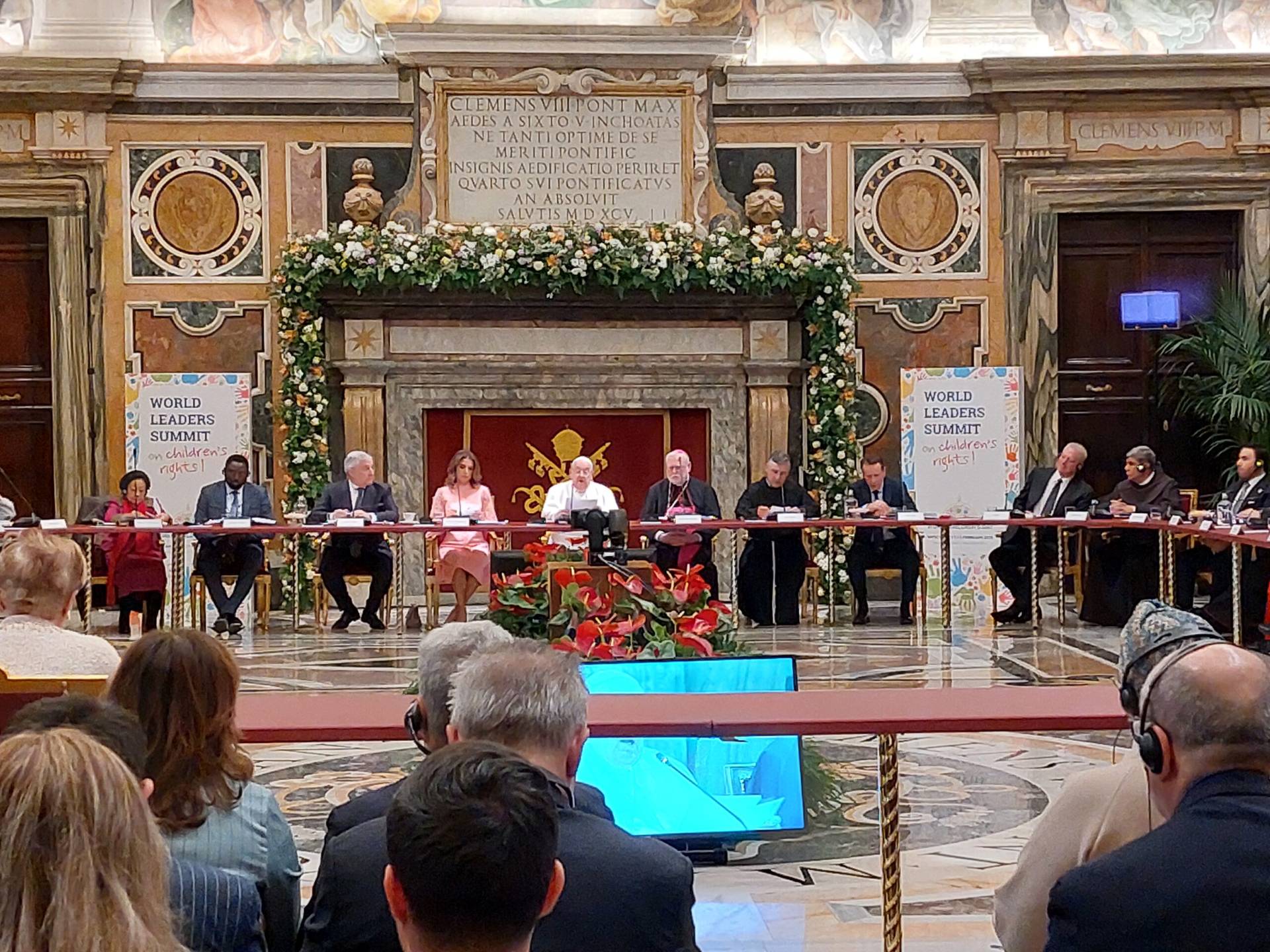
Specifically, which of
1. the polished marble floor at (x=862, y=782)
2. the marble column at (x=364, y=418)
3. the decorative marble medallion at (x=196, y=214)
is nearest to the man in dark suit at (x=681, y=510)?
the polished marble floor at (x=862, y=782)

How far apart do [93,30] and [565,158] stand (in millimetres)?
3506

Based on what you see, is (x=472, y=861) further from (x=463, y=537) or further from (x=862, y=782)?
(x=463, y=537)

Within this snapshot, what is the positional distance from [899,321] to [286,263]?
4.45 metres

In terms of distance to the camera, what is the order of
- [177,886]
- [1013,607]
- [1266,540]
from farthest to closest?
1. [1013,607]
2. [1266,540]
3. [177,886]

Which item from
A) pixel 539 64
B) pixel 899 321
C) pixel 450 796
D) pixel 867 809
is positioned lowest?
pixel 867 809

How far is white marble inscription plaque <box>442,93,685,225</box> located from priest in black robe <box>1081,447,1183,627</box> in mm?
3870

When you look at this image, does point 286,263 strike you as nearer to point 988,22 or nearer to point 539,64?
point 539,64

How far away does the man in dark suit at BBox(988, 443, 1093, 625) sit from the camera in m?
11.3

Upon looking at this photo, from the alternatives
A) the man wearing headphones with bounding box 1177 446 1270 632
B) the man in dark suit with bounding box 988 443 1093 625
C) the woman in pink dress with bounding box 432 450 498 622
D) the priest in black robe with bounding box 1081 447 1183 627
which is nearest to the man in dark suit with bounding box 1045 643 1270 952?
the man wearing headphones with bounding box 1177 446 1270 632

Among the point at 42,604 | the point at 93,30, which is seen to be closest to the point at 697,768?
the point at 42,604

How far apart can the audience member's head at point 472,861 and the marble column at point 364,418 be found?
35.7ft

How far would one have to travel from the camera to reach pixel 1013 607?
11.5m

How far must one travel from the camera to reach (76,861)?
4.67 ft

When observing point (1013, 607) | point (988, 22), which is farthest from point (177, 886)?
point (988, 22)
